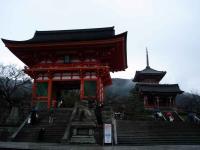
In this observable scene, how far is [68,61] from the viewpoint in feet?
89.9

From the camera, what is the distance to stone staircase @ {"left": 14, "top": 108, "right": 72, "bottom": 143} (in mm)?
16656

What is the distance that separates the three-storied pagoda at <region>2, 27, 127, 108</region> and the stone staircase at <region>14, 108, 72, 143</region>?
15.5 feet

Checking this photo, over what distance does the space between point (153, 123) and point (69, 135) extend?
731 centimetres

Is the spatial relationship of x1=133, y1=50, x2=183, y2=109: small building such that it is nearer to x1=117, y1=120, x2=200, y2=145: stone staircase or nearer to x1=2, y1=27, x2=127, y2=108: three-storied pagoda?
x1=2, y1=27, x2=127, y2=108: three-storied pagoda

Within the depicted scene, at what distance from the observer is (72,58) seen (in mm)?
27766

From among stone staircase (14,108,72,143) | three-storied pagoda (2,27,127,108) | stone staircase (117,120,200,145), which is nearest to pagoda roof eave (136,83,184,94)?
three-storied pagoda (2,27,127,108)

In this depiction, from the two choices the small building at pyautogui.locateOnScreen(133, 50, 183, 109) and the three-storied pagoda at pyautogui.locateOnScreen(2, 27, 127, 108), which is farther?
the small building at pyautogui.locateOnScreen(133, 50, 183, 109)

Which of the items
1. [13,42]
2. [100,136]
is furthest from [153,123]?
[13,42]

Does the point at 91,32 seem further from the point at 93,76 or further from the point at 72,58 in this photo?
the point at 93,76

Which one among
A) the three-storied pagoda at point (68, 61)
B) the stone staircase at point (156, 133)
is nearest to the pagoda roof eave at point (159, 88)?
the three-storied pagoda at point (68, 61)

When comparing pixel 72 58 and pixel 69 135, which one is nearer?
pixel 69 135

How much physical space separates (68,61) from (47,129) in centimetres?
1084

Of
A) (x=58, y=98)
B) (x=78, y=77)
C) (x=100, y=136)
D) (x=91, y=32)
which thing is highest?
(x=91, y=32)

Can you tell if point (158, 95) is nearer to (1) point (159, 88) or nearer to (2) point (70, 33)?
(1) point (159, 88)
